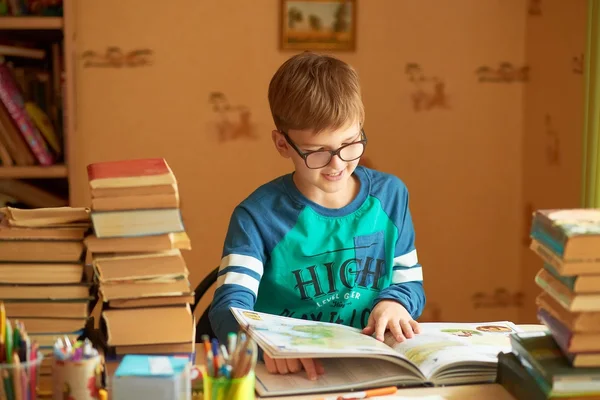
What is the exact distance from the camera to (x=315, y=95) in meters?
1.67

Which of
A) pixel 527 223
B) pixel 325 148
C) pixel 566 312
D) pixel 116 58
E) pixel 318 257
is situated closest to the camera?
pixel 566 312

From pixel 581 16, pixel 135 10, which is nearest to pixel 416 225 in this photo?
pixel 581 16

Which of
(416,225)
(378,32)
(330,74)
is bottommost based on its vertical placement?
(416,225)

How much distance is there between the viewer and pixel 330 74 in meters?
1.72

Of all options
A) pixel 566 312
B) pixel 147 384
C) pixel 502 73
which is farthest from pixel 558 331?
pixel 502 73

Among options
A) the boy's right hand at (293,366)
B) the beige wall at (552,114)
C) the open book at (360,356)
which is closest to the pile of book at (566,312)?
the open book at (360,356)

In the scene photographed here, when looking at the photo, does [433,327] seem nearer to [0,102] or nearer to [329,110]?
[329,110]

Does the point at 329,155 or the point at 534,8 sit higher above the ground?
the point at 534,8

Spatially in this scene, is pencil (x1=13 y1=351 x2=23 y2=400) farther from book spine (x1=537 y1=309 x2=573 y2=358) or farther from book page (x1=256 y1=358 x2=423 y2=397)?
book spine (x1=537 y1=309 x2=573 y2=358)

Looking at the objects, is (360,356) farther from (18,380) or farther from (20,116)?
(20,116)

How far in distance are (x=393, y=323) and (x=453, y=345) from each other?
14 cm

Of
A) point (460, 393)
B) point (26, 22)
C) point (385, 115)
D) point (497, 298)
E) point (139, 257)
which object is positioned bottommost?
point (497, 298)

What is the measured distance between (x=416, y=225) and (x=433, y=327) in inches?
64.1

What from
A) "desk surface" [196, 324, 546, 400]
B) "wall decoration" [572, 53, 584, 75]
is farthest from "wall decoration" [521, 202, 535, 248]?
"desk surface" [196, 324, 546, 400]
